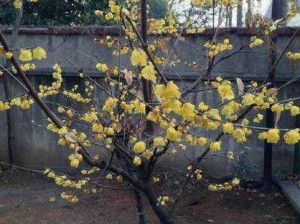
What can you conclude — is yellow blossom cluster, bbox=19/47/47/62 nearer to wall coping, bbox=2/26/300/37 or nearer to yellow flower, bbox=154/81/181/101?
yellow flower, bbox=154/81/181/101

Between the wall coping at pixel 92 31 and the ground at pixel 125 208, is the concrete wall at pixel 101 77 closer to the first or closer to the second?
the wall coping at pixel 92 31

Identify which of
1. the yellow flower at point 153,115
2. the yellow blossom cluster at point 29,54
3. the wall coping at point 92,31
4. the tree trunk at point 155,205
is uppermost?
the wall coping at point 92,31

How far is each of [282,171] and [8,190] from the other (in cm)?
429

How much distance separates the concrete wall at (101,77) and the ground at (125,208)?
2.30 feet

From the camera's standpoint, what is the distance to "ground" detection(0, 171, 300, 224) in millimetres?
5367

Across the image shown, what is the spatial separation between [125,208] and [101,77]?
2.40m

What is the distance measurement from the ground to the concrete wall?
70 centimetres

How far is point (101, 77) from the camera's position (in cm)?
719

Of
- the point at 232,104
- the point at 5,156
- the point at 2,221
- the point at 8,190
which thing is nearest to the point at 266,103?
the point at 232,104

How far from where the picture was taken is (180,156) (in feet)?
23.3

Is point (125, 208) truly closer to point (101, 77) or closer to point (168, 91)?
point (101, 77)

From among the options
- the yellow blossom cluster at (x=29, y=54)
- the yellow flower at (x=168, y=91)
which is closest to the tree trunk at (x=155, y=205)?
the yellow blossom cluster at (x=29, y=54)

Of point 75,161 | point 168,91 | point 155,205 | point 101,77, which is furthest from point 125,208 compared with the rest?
point 168,91

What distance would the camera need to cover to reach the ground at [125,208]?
17.6 ft
